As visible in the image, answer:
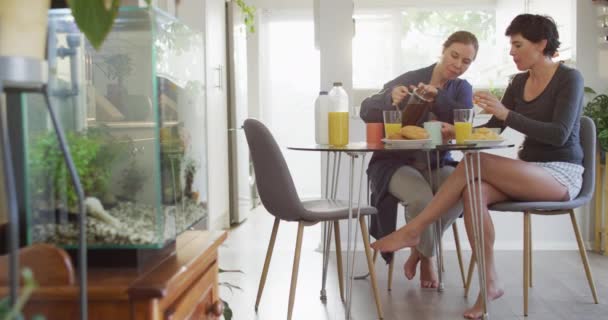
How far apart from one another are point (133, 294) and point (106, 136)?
24 cm

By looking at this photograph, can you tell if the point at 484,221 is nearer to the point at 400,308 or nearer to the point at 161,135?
the point at 400,308

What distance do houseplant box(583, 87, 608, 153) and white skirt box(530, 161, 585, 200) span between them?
1.07m

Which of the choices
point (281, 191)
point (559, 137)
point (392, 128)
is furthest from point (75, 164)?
point (559, 137)

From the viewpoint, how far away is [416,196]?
294 centimetres

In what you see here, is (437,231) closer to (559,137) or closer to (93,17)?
(559,137)

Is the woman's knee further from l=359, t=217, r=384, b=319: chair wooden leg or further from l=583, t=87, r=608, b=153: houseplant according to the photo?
l=583, t=87, r=608, b=153: houseplant

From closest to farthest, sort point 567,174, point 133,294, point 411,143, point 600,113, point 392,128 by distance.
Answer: point 133,294 → point 411,143 → point 392,128 → point 567,174 → point 600,113

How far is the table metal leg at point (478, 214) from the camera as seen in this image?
252cm

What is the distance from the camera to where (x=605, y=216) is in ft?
12.8

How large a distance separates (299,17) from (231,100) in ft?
7.13

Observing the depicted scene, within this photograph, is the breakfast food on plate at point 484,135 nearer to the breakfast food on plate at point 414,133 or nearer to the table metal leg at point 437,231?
the breakfast food on plate at point 414,133

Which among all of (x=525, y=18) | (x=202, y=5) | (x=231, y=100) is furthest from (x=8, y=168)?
(x=231, y=100)

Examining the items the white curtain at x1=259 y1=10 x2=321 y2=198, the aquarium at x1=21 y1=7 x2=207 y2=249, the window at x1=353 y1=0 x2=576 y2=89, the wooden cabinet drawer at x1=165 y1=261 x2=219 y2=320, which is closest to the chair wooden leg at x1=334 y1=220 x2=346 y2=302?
the wooden cabinet drawer at x1=165 y1=261 x2=219 y2=320

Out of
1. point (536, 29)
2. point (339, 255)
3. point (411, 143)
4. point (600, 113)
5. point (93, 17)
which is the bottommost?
point (339, 255)
